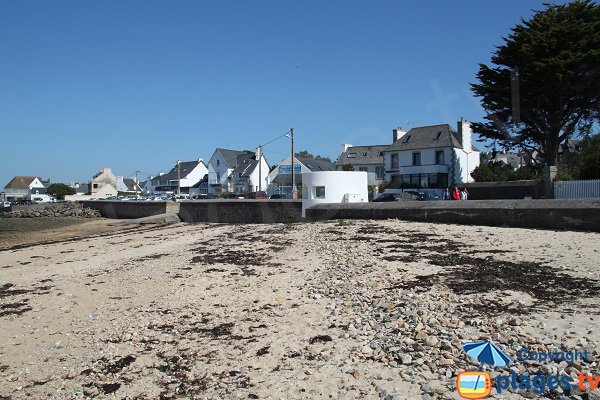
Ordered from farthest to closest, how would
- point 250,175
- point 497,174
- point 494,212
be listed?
point 250,175 < point 497,174 < point 494,212

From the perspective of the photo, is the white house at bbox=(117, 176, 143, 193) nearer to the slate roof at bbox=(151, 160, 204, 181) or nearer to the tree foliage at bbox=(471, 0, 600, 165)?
the slate roof at bbox=(151, 160, 204, 181)

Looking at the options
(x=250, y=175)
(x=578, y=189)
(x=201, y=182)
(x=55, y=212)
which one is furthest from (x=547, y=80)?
(x=201, y=182)

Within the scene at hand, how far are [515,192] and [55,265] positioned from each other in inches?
1030

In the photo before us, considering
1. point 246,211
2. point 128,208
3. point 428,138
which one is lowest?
point 246,211

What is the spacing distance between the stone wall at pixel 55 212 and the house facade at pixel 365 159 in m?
33.0

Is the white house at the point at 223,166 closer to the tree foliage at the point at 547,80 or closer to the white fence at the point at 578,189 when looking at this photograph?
the tree foliage at the point at 547,80

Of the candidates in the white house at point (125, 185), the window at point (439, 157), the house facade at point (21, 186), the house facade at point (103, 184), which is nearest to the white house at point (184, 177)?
the house facade at point (103, 184)

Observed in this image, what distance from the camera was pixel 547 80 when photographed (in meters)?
26.4

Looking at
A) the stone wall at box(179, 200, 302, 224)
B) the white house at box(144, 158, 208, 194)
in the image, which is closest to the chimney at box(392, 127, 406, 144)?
the stone wall at box(179, 200, 302, 224)

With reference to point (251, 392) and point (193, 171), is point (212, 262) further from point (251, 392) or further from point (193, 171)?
point (193, 171)

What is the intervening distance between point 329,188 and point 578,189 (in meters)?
12.8

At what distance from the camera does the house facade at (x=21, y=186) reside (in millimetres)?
106062

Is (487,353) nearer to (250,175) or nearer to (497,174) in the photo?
(497,174)

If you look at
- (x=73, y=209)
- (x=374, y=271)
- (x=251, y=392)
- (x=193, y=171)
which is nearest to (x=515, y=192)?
(x=374, y=271)
